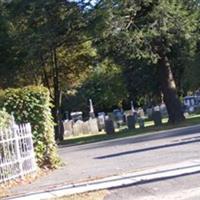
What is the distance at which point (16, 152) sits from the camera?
53.4 feet

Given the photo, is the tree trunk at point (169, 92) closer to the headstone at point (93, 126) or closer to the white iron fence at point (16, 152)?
the headstone at point (93, 126)

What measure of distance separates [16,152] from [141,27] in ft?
78.4

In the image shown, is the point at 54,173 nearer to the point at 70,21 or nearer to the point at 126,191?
the point at 126,191

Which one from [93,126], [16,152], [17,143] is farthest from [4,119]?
[93,126]

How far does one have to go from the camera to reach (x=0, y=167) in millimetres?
15492

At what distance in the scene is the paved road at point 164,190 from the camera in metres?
10.7

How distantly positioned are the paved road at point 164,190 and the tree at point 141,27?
25029 mm

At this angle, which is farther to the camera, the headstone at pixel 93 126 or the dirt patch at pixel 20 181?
the headstone at pixel 93 126

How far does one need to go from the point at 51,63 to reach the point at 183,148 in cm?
2671

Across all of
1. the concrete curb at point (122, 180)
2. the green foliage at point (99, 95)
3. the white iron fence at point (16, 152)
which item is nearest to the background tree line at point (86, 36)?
the white iron fence at point (16, 152)

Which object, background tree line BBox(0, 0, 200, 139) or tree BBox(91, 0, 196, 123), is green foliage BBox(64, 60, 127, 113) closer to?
background tree line BBox(0, 0, 200, 139)

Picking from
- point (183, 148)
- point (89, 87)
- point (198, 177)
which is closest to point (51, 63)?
point (183, 148)

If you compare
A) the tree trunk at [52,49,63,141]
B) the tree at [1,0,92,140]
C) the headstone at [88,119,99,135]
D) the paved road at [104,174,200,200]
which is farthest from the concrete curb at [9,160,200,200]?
the headstone at [88,119,99,135]

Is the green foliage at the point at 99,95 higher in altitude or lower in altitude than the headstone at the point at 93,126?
higher
